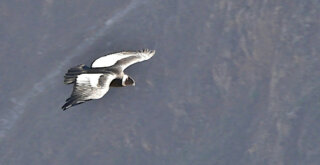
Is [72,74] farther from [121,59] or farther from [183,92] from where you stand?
[183,92]

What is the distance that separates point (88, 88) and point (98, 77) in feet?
6.15

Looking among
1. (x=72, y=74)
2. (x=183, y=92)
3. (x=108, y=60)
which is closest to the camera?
(x=72, y=74)

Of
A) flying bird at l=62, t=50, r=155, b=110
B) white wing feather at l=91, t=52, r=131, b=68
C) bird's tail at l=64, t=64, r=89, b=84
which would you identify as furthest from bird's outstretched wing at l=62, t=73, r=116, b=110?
white wing feather at l=91, t=52, r=131, b=68

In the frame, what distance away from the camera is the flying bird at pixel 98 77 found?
51.9 metres

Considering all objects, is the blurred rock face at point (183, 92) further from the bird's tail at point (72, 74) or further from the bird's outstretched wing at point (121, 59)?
the bird's tail at point (72, 74)

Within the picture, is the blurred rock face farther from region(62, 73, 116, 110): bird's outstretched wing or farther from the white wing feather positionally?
region(62, 73, 116, 110): bird's outstretched wing

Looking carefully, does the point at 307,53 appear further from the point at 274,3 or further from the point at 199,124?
the point at 199,124

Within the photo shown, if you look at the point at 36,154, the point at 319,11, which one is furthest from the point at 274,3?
the point at 36,154

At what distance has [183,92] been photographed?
5167 inches

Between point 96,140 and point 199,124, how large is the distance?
12.7 meters

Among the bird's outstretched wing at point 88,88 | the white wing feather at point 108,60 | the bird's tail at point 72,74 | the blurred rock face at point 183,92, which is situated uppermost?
the blurred rock face at point 183,92

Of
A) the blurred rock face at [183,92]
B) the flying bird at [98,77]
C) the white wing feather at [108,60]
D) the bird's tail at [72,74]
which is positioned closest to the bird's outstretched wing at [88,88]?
the flying bird at [98,77]

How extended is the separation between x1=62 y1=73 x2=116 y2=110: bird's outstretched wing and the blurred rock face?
72457 millimetres

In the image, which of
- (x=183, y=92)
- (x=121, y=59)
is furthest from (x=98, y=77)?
(x=183, y=92)
